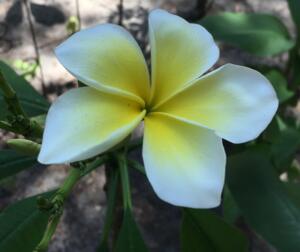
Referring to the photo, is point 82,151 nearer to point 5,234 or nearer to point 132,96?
point 132,96

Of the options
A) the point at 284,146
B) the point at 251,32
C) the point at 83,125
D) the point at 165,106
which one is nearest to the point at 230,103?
the point at 165,106

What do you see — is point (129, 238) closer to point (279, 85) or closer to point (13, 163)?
point (13, 163)

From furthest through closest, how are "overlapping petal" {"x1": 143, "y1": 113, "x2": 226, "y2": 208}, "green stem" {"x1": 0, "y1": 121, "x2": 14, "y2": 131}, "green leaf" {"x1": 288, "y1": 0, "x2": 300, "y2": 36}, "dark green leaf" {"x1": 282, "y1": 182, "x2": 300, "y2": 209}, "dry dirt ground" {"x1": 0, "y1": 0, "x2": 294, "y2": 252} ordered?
"dry dirt ground" {"x1": 0, "y1": 0, "x2": 294, "y2": 252} < "green leaf" {"x1": 288, "y1": 0, "x2": 300, "y2": 36} < "dark green leaf" {"x1": 282, "y1": 182, "x2": 300, "y2": 209} < "green stem" {"x1": 0, "y1": 121, "x2": 14, "y2": 131} < "overlapping petal" {"x1": 143, "y1": 113, "x2": 226, "y2": 208}

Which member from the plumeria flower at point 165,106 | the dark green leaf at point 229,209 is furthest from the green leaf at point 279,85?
the plumeria flower at point 165,106

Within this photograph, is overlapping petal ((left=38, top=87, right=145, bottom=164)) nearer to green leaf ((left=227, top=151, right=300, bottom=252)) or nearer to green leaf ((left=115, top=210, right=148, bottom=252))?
green leaf ((left=115, top=210, right=148, bottom=252))

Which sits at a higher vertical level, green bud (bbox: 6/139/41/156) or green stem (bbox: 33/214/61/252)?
green bud (bbox: 6/139/41/156)

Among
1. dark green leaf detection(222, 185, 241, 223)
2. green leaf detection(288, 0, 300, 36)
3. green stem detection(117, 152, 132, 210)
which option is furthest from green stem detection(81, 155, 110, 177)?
green leaf detection(288, 0, 300, 36)

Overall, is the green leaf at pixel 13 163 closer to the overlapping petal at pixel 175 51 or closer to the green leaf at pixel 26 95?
the green leaf at pixel 26 95
